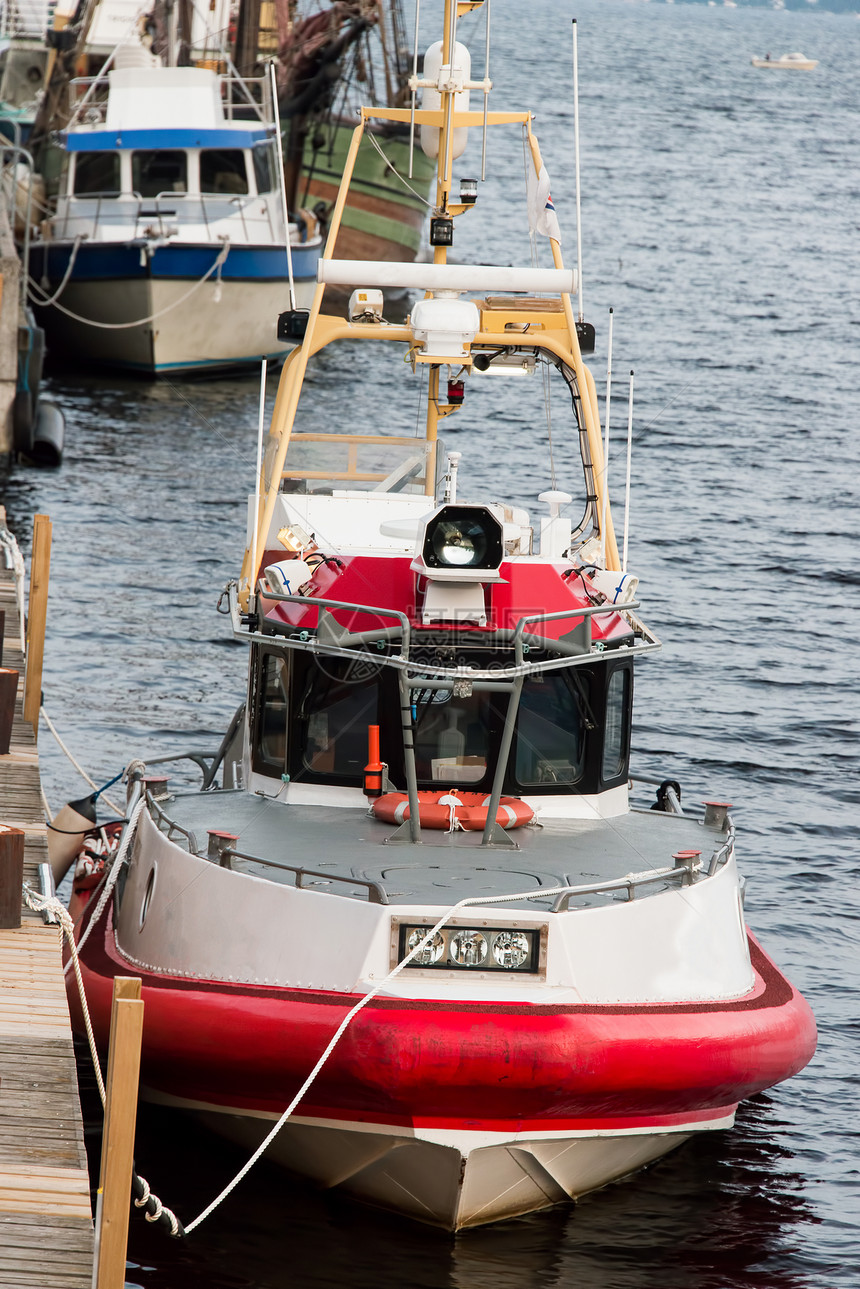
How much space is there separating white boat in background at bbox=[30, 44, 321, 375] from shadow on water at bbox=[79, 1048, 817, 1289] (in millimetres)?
25613

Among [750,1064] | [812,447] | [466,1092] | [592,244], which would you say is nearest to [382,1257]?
[466,1092]

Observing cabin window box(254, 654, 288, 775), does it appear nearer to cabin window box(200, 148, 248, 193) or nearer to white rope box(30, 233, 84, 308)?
white rope box(30, 233, 84, 308)

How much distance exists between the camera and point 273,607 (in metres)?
10.9

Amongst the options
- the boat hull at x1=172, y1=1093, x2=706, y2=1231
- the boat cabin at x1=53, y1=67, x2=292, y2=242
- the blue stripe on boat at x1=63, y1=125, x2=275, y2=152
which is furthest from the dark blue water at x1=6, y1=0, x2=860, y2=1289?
the blue stripe on boat at x1=63, y1=125, x2=275, y2=152

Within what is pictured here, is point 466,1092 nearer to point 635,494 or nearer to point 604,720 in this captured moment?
point 604,720

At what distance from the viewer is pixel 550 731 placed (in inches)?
416

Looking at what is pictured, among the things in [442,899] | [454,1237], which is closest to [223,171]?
[442,899]

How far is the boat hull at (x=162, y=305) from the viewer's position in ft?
112

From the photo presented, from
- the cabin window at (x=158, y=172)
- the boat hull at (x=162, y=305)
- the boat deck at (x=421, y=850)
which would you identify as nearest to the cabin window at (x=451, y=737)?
the boat deck at (x=421, y=850)

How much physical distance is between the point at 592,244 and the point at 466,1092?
4660 centimetres

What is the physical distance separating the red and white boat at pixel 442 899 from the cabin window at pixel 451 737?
0.8 inches

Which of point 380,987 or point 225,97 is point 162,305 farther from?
point 380,987

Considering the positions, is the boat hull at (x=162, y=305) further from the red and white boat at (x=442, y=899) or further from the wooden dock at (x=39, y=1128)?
the wooden dock at (x=39, y=1128)

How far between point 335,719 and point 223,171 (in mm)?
27677
